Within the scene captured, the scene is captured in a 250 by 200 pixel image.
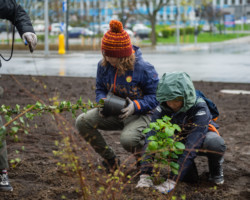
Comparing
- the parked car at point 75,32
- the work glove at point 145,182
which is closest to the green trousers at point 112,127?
the work glove at point 145,182

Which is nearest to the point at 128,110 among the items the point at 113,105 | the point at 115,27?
the point at 113,105

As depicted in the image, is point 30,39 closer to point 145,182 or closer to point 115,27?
point 115,27

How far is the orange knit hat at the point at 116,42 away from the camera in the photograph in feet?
12.3

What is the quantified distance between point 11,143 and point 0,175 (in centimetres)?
155

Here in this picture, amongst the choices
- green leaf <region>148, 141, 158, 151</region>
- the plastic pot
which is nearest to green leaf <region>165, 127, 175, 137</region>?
green leaf <region>148, 141, 158, 151</region>

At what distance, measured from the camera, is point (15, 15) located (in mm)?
3758

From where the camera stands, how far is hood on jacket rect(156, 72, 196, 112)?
3338mm

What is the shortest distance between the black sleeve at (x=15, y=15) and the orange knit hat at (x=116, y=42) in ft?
2.04

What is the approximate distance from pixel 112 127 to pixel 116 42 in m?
0.85

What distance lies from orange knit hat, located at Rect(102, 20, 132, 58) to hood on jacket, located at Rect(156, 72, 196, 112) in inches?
20.5

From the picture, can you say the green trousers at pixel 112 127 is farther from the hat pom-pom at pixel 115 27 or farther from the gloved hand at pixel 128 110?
the hat pom-pom at pixel 115 27

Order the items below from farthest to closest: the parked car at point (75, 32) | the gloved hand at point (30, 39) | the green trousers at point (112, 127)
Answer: the parked car at point (75, 32) < the green trousers at point (112, 127) < the gloved hand at point (30, 39)

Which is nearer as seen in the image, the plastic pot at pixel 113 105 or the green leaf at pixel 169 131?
the green leaf at pixel 169 131

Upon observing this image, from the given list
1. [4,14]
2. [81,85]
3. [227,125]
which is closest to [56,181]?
[4,14]
